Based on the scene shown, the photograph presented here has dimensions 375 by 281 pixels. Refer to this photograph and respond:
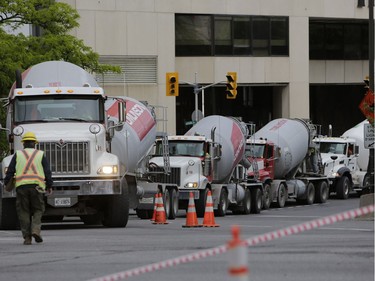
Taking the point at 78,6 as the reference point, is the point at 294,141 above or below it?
below

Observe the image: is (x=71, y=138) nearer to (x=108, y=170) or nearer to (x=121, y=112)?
(x=108, y=170)

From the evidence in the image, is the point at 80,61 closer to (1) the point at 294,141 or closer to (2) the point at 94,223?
(1) the point at 294,141

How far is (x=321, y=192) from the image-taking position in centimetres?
4841

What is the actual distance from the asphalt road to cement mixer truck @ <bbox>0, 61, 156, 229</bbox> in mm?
1570

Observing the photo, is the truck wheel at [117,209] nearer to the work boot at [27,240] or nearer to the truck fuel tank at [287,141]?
the work boot at [27,240]

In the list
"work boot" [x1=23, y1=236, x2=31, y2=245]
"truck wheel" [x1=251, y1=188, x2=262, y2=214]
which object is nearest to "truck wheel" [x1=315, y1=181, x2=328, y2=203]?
"truck wheel" [x1=251, y1=188, x2=262, y2=214]

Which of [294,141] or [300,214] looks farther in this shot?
[294,141]

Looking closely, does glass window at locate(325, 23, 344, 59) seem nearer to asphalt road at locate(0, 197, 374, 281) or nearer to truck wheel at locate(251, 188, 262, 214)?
truck wheel at locate(251, 188, 262, 214)

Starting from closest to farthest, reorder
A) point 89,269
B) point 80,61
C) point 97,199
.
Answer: point 89,269
point 97,199
point 80,61

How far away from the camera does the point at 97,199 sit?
2606 centimetres

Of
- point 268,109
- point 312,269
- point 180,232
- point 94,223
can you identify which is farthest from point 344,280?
point 268,109

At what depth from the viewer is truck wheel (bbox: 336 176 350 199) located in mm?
52125

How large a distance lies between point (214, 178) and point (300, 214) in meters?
2.90

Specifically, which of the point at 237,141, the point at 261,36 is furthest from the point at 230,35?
the point at 237,141
